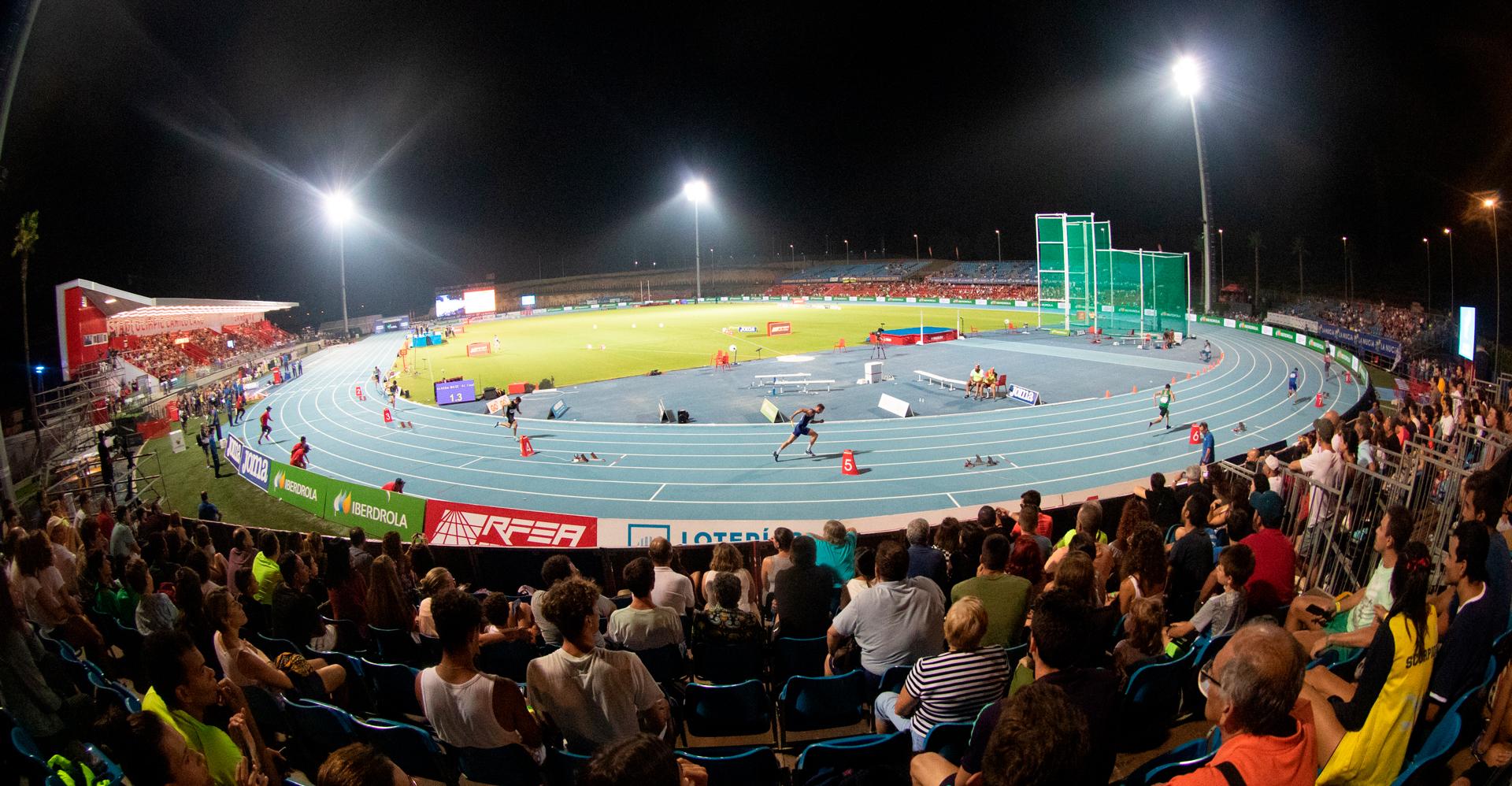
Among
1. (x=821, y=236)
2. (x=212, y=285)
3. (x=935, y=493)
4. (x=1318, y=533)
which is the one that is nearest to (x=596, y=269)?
(x=821, y=236)

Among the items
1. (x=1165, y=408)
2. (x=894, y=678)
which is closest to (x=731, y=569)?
(x=894, y=678)

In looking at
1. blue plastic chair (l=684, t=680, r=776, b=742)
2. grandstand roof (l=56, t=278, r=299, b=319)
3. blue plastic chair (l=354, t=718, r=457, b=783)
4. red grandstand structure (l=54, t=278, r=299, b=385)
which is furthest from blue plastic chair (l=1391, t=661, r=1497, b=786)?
grandstand roof (l=56, t=278, r=299, b=319)

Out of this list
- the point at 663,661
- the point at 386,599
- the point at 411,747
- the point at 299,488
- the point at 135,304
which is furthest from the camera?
the point at 135,304

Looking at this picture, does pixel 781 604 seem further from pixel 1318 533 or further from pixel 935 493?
pixel 935 493

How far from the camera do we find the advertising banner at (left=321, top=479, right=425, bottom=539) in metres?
15.5

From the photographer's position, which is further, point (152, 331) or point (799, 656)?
point (152, 331)

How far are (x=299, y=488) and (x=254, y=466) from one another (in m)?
4.20

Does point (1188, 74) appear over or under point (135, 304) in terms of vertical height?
over

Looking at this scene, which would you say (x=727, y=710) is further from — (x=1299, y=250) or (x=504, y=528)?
(x=1299, y=250)

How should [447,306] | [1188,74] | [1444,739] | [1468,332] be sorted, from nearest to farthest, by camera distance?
[1444,739], [1468,332], [1188,74], [447,306]

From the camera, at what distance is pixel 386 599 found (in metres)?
6.91

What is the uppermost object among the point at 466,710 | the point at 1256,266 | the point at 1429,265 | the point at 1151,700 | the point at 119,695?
the point at 1256,266

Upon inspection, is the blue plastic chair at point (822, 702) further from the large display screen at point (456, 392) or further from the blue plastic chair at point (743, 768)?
the large display screen at point (456, 392)

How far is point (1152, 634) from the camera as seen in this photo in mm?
5309
